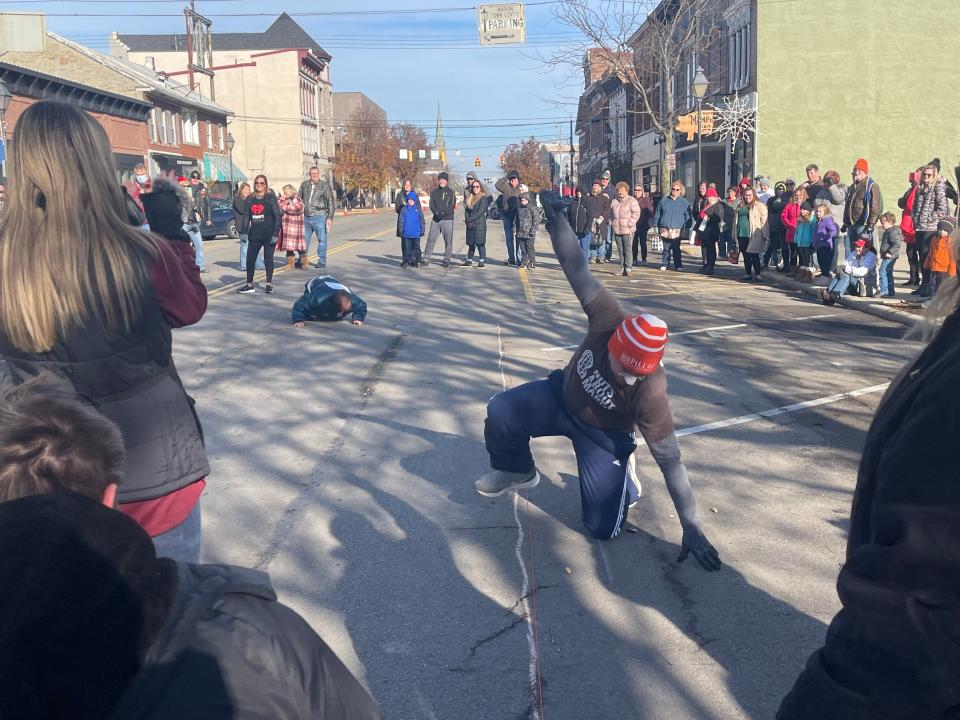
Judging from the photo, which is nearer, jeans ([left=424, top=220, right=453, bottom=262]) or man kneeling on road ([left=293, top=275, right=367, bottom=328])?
man kneeling on road ([left=293, top=275, right=367, bottom=328])

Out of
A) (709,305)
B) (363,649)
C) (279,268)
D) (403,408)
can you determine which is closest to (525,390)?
(363,649)

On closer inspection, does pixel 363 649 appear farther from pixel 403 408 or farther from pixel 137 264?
pixel 403 408

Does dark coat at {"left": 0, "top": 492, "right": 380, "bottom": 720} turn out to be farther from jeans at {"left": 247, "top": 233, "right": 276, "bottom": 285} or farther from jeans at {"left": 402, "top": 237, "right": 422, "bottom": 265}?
jeans at {"left": 402, "top": 237, "right": 422, "bottom": 265}

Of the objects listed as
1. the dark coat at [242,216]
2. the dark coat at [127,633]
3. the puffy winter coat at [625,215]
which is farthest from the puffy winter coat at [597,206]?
the dark coat at [127,633]

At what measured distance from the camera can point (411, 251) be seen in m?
20.3

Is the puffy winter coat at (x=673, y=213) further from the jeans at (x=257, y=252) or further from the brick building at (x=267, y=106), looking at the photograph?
the brick building at (x=267, y=106)

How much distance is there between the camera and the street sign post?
29.7 metres

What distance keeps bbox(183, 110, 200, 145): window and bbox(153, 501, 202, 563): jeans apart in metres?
57.4

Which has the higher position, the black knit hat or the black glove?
the black knit hat

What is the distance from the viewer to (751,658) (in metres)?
3.92

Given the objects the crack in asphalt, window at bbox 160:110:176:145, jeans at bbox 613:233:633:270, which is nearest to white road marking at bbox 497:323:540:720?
the crack in asphalt

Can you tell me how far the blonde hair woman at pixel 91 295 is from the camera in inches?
102

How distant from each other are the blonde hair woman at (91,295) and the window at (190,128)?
57.3m

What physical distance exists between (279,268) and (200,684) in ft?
60.9
